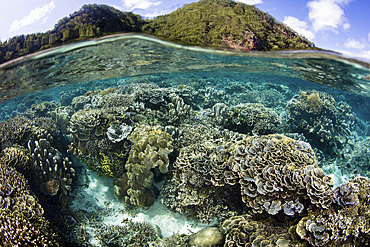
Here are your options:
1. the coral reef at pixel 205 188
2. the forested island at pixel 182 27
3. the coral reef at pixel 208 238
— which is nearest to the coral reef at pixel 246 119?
the coral reef at pixel 205 188

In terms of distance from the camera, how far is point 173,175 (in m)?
5.95

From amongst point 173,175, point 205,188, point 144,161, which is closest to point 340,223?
point 205,188

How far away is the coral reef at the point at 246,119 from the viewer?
27.2ft

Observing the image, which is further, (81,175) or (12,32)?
(81,175)

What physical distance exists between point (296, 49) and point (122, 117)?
806 cm

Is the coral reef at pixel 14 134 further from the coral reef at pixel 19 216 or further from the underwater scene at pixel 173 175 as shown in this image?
the coral reef at pixel 19 216

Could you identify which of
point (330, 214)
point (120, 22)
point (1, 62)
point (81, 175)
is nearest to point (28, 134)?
point (81, 175)

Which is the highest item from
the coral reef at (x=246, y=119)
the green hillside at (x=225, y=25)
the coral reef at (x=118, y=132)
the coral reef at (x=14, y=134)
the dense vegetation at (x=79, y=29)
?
the green hillside at (x=225, y=25)

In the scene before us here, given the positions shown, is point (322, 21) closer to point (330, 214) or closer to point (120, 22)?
point (330, 214)

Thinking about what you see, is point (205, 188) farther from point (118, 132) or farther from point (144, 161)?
point (118, 132)

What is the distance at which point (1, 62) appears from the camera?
25.2ft

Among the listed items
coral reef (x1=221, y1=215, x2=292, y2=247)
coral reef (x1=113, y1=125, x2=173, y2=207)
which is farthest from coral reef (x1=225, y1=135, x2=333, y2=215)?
coral reef (x1=113, y1=125, x2=173, y2=207)

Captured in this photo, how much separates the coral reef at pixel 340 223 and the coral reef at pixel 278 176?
0.70 ft

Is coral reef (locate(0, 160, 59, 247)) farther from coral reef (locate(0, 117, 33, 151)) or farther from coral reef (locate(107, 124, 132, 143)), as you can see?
coral reef (locate(107, 124, 132, 143))
